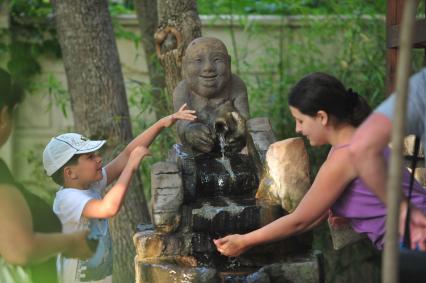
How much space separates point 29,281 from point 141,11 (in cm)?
546

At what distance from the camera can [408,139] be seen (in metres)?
5.30

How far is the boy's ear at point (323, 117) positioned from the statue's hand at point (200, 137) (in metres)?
2.01

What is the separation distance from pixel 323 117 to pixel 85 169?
4.26 ft

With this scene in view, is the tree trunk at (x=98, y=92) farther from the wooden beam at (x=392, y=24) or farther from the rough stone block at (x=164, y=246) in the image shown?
the wooden beam at (x=392, y=24)

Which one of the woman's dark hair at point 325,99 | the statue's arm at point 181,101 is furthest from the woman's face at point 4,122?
the statue's arm at point 181,101

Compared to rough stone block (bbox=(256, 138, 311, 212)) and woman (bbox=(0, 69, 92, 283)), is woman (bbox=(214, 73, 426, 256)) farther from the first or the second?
rough stone block (bbox=(256, 138, 311, 212))

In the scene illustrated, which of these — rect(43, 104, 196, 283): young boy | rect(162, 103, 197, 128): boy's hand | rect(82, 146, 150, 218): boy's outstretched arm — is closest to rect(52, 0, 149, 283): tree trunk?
rect(162, 103, 197, 128): boy's hand

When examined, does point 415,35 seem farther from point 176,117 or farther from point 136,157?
point 136,157

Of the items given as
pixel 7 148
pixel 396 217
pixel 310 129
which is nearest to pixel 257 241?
pixel 310 129

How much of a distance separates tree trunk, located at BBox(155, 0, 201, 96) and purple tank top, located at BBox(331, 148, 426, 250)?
11.3 ft

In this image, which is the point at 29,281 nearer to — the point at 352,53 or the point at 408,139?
the point at 408,139

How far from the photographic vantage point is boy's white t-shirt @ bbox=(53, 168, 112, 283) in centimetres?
374

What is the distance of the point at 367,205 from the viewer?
323cm

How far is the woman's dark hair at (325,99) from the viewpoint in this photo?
3.36 m
